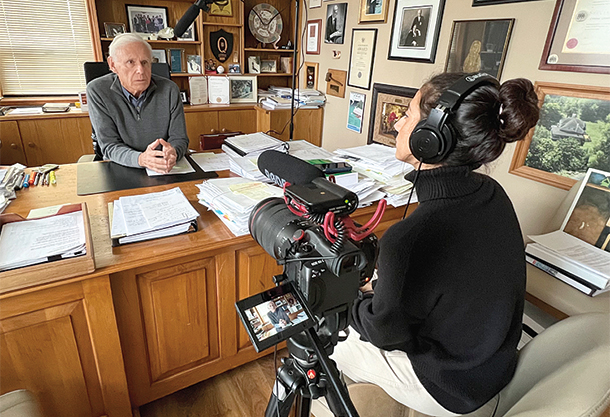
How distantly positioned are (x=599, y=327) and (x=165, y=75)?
252cm

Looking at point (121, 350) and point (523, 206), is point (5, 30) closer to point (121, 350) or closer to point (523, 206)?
point (121, 350)

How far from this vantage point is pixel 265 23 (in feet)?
11.4

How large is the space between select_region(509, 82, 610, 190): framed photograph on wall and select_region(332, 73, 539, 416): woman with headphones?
0.81 m

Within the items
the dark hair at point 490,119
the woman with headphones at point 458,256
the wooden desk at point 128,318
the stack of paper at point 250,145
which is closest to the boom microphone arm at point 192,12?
the stack of paper at point 250,145

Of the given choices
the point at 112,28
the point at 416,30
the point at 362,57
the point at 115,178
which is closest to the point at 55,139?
the point at 112,28

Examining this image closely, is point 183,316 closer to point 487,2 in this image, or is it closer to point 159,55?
point 487,2

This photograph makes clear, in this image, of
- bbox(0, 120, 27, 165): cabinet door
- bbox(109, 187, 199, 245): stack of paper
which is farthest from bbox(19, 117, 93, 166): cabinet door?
bbox(109, 187, 199, 245): stack of paper

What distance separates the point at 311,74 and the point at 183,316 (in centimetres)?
273

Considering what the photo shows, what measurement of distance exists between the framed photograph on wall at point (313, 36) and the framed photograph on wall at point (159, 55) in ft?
4.19

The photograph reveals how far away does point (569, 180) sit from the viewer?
5.05 feet

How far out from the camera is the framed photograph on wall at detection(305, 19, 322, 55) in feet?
10.4

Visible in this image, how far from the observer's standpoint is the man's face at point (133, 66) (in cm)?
180

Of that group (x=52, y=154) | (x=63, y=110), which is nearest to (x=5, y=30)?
(x=63, y=110)

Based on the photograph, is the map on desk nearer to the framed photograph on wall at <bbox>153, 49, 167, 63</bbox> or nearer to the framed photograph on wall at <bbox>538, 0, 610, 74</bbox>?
the framed photograph on wall at <bbox>538, 0, 610, 74</bbox>
